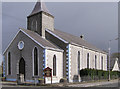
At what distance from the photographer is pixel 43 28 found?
2656 centimetres

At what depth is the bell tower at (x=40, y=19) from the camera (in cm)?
2642

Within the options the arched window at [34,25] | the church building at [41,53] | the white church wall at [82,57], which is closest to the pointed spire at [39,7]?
the church building at [41,53]

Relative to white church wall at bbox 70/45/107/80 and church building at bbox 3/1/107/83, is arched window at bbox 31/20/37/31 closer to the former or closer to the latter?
church building at bbox 3/1/107/83

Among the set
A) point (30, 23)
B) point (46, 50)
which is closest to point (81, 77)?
point (46, 50)

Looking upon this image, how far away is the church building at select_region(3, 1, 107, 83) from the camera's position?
73.3 ft

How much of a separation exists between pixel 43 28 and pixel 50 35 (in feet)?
6.10

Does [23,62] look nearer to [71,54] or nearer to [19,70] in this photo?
[19,70]

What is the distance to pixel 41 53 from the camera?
22.0 m

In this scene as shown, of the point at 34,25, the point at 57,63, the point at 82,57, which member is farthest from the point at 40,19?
the point at 82,57

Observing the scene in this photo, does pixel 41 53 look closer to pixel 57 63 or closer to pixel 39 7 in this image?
pixel 57 63

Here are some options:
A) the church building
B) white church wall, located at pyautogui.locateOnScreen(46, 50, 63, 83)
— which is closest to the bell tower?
the church building

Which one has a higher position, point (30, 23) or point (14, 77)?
point (30, 23)

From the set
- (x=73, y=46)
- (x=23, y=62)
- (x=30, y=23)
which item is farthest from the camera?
(x=30, y=23)

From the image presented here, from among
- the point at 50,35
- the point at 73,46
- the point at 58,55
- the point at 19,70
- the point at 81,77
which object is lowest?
the point at 81,77
